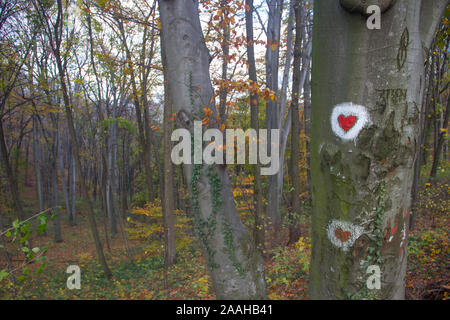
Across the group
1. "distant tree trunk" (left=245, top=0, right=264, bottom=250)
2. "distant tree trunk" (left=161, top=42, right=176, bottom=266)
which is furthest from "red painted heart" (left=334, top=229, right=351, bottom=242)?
"distant tree trunk" (left=245, top=0, right=264, bottom=250)

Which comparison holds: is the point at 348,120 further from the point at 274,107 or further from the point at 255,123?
the point at 274,107

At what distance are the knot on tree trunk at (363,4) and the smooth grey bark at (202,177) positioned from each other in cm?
115

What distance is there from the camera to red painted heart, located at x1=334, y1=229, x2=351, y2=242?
153 cm

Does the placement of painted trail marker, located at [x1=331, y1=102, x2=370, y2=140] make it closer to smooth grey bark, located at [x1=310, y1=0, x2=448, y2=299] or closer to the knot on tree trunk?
smooth grey bark, located at [x1=310, y1=0, x2=448, y2=299]

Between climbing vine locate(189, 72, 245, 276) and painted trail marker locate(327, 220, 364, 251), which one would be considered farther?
climbing vine locate(189, 72, 245, 276)

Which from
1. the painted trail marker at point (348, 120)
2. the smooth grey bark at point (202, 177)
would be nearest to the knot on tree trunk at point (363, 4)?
the painted trail marker at point (348, 120)

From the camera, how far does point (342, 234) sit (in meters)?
1.54

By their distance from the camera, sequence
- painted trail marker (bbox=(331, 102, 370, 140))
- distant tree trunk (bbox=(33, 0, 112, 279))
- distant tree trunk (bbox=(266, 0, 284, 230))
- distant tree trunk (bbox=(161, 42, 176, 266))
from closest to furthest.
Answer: painted trail marker (bbox=(331, 102, 370, 140))
distant tree trunk (bbox=(161, 42, 176, 266))
distant tree trunk (bbox=(33, 0, 112, 279))
distant tree trunk (bbox=(266, 0, 284, 230))

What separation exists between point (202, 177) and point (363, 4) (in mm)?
1543

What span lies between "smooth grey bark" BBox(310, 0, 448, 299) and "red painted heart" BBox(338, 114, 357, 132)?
0.07 m

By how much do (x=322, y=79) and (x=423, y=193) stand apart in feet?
30.6

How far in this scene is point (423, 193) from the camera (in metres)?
8.44
